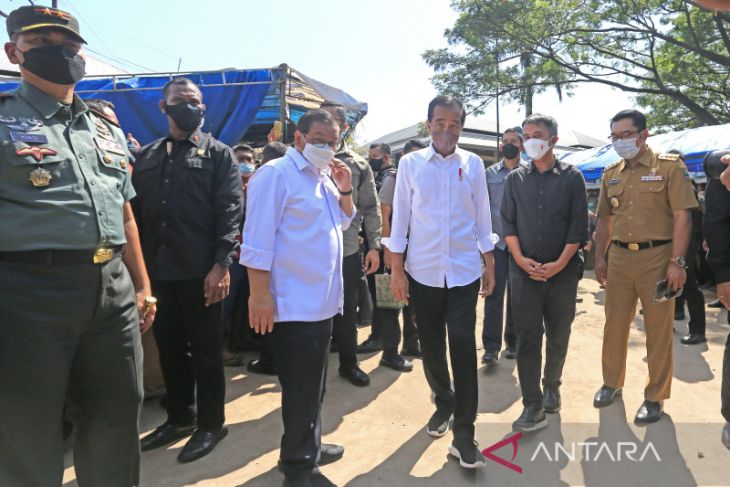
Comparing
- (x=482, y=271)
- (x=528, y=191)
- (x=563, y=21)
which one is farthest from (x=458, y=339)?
(x=563, y=21)

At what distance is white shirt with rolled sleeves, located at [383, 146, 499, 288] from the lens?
2.69m

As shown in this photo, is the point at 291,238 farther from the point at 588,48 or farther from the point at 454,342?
the point at 588,48

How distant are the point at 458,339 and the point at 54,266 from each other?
1.95m

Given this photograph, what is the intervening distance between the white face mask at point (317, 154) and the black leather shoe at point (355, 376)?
77.9 inches

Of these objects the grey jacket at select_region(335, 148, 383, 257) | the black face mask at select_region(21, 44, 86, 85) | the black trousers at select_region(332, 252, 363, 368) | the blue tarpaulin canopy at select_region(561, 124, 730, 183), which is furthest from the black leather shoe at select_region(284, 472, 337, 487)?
the blue tarpaulin canopy at select_region(561, 124, 730, 183)

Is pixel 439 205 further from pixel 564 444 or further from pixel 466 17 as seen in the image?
pixel 466 17

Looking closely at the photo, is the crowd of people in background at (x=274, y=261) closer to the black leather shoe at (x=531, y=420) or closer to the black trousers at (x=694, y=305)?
the black leather shoe at (x=531, y=420)

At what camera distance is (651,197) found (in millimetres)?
3162

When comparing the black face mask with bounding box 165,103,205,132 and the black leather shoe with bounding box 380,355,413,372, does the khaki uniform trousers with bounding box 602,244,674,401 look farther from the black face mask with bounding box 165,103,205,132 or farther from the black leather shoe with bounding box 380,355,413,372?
the black face mask with bounding box 165,103,205,132

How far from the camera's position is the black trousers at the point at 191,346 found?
8.98 ft

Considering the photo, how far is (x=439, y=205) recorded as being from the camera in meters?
2.74

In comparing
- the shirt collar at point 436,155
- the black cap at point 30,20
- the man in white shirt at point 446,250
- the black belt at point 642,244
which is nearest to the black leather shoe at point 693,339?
the black belt at point 642,244

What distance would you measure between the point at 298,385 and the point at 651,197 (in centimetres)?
264

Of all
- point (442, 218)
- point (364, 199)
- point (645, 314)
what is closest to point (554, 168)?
point (442, 218)
